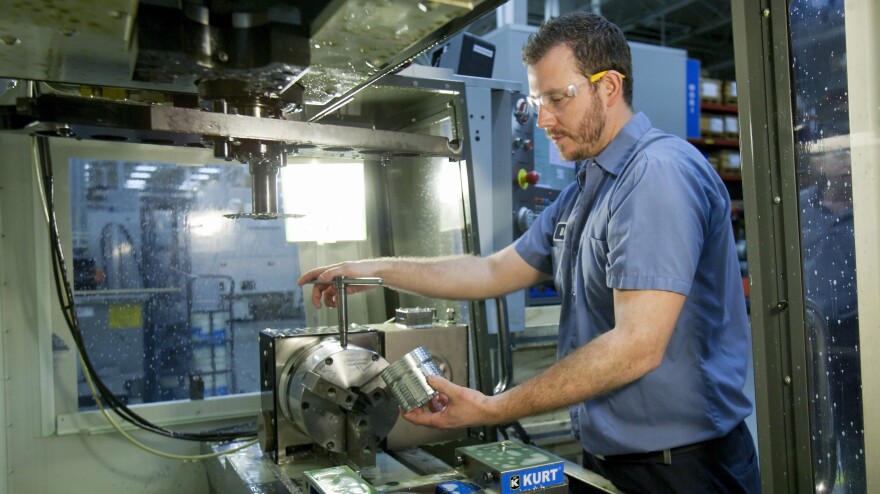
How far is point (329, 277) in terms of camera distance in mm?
1357

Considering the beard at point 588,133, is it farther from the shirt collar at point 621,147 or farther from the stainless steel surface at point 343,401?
the stainless steel surface at point 343,401

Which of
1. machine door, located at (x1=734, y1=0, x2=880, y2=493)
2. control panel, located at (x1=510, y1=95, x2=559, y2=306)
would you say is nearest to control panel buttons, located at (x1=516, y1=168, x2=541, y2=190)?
control panel, located at (x1=510, y1=95, x2=559, y2=306)

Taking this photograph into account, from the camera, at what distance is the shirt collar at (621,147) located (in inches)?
45.7

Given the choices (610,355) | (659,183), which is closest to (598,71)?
(659,183)

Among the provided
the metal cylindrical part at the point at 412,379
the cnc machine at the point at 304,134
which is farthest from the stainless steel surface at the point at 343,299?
the metal cylindrical part at the point at 412,379

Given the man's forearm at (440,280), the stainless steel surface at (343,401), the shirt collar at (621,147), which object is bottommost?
the stainless steel surface at (343,401)

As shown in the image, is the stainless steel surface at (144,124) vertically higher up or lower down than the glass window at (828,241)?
higher up

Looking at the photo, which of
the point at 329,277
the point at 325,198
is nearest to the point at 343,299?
the point at 329,277

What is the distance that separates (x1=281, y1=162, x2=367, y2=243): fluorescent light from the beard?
550 mm

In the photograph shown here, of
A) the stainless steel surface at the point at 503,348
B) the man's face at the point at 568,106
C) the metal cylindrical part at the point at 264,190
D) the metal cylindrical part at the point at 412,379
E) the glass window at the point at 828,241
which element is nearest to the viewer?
the glass window at the point at 828,241

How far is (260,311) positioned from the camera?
71.1 inches

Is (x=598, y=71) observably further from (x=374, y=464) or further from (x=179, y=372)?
(x=179, y=372)

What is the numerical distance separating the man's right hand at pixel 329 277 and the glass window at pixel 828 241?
80cm

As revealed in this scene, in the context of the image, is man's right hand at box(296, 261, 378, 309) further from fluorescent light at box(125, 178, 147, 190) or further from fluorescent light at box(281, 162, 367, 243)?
fluorescent light at box(125, 178, 147, 190)
